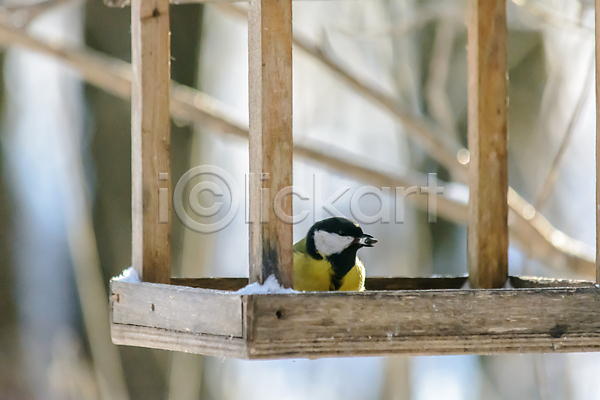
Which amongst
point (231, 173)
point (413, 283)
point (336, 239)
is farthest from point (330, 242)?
point (231, 173)

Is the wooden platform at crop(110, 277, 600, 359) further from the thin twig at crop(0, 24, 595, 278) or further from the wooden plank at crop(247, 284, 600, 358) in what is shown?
the thin twig at crop(0, 24, 595, 278)

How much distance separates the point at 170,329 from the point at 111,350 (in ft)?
8.49

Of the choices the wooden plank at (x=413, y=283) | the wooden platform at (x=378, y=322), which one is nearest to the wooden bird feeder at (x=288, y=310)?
A: the wooden platform at (x=378, y=322)

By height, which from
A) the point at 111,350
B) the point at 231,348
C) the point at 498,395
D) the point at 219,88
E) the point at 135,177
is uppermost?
the point at 219,88

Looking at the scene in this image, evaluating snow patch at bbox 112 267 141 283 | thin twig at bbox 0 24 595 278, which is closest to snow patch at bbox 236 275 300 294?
snow patch at bbox 112 267 141 283

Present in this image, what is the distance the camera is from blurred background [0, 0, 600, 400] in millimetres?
3361

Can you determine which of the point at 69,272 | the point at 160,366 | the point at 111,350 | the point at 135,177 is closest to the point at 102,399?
the point at 111,350

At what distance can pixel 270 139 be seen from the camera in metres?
0.98

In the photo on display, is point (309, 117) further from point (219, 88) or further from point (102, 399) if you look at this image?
point (102, 399)

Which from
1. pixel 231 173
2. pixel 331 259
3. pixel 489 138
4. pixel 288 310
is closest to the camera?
pixel 288 310

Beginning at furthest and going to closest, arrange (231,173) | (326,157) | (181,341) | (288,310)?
(231,173) → (326,157) → (181,341) → (288,310)

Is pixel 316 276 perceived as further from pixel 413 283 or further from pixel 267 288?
pixel 267 288

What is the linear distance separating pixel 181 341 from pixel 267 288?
0.19m

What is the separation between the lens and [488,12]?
4.39 ft
